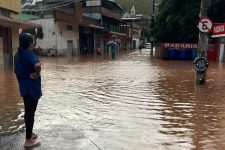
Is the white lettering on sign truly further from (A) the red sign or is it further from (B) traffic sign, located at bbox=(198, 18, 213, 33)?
(B) traffic sign, located at bbox=(198, 18, 213, 33)

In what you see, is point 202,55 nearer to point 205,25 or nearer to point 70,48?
point 205,25

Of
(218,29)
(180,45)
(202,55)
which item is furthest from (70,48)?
(202,55)

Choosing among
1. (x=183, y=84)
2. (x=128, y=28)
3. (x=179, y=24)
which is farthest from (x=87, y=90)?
(x=128, y=28)

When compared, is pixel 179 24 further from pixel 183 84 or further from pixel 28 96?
pixel 28 96

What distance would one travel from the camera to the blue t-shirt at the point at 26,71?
567cm

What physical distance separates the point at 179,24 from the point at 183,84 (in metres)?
22.0

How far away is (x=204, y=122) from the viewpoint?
7344 millimetres

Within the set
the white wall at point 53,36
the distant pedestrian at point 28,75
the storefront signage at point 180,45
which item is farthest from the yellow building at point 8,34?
the white wall at point 53,36

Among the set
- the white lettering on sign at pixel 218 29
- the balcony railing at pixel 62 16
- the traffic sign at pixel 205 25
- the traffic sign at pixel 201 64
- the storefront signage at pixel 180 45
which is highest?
the balcony railing at pixel 62 16

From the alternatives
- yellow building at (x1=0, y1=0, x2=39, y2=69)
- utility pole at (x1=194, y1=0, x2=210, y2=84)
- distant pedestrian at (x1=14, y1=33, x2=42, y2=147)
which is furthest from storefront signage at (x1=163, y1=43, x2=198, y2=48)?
distant pedestrian at (x1=14, y1=33, x2=42, y2=147)

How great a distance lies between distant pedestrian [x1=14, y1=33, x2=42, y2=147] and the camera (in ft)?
18.6

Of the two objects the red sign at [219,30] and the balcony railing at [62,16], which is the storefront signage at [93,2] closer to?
the balcony railing at [62,16]

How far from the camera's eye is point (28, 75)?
5715mm

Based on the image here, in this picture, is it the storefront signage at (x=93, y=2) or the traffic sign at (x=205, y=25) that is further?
the storefront signage at (x=93, y=2)
